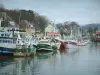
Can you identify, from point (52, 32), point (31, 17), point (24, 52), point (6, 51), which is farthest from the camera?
point (31, 17)

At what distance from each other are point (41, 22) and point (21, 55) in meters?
71.3

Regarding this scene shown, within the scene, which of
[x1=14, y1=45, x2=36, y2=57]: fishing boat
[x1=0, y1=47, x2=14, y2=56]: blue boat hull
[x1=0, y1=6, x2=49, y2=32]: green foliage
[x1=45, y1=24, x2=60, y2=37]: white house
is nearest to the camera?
[x1=0, y1=47, x2=14, y2=56]: blue boat hull

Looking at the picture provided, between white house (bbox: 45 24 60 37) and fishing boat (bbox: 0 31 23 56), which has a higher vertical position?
white house (bbox: 45 24 60 37)

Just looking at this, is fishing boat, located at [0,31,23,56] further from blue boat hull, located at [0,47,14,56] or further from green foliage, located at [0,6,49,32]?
green foliage, located at [0,6,49,32]

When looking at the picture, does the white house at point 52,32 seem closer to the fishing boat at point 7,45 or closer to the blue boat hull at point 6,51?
the fishing boat at point 7,45

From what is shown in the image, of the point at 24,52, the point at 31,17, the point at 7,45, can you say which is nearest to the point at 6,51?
the point at 7,45

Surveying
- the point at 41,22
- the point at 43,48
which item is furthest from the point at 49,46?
the point at 41,22

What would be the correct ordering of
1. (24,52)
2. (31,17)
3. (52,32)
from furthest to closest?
(31,17) → (52,32) → (24,52)

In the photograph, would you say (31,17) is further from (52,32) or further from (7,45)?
(7,45)

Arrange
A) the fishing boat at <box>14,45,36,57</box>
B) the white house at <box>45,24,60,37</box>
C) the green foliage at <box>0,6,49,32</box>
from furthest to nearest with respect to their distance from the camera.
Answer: the green foliage at <box>0,6,49,32</box>, the white house at <box>45,24,60,37</box>, the fishing boat at <box>14,45,36,57</box>

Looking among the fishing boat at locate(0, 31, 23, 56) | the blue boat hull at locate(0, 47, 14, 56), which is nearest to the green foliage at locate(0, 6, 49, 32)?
the fishing boat at locate(0, 31, 23, 56)

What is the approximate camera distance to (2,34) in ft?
138

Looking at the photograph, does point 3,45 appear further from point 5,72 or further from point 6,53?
point 5,72

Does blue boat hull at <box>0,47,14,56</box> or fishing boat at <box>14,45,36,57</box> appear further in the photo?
fishing boat at <box>14,45,36,57</box>
